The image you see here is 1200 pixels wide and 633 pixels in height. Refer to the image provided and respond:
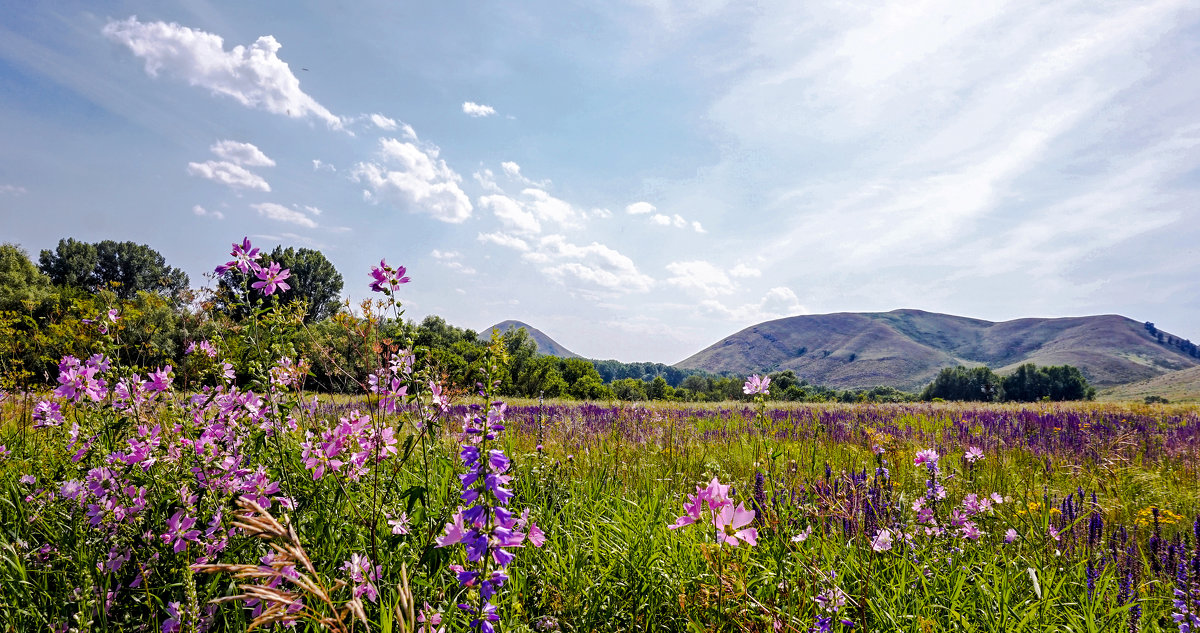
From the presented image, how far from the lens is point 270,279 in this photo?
7.24ft

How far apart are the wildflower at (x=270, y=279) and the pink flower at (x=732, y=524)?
1935 millimetres

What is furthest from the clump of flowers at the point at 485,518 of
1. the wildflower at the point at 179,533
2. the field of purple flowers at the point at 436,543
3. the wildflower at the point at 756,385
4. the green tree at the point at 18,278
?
the green tree at the point at 18,278

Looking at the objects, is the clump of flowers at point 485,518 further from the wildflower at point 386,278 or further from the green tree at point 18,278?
the green tree at point 18,278

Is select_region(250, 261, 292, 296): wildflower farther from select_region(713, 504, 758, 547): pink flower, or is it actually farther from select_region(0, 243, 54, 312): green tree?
select_region(0, 243, 54, 312): green tree

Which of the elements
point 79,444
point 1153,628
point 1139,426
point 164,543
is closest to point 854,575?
point 1153,628

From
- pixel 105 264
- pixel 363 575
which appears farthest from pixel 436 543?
pixel 105 264

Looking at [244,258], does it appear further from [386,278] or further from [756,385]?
[756,385]

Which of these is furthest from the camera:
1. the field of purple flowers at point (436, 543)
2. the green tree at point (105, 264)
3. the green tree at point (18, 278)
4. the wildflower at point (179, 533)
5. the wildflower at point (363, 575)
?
the green tree at point (105, 264)

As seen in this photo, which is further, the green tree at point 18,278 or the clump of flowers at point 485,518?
the green tree at point 18,278

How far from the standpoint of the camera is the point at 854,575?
2340 mm

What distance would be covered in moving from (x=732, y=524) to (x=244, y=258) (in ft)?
7.12

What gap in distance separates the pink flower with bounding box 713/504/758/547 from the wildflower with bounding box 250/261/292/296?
1.93 m

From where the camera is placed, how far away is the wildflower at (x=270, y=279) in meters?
2.16

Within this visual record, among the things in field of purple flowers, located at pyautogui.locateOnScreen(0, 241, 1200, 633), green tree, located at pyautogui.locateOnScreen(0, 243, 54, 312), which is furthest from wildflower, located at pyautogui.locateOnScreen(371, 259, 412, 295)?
green tree, located at pyautogui.locateOnScreen(0, 243, 54, 312)
